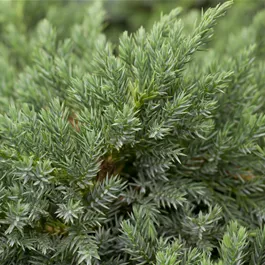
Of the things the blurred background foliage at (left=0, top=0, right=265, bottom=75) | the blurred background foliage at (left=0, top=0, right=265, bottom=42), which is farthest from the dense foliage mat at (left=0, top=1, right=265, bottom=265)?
the blurred background foliage at (left=0, top=0, right=265, bottom=42)

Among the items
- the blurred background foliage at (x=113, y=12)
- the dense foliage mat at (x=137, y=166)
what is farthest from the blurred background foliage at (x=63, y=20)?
the dense foliage mat at (x=137, y=166)

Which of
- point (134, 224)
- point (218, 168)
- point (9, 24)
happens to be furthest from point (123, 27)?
point (134, 224)

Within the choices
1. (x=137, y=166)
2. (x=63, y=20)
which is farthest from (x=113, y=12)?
(x=137, y=166)

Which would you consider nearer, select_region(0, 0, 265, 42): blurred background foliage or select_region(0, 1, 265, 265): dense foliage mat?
select_region(0, 1, 265, 265): dense foliage mat

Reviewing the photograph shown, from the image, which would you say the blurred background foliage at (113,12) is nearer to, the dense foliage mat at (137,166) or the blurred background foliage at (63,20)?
the blurred background foliage at (63,20)

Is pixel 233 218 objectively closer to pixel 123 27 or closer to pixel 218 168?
pixel 218 168

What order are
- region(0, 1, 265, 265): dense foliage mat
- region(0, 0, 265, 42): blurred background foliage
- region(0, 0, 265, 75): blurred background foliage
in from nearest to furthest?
1. region(0, 1, 265, 265): dense foliage mat
2. region(0, 0, 265, 75): blurred background foliage
3. region(0, 0, 265, 42): blurred background foliage

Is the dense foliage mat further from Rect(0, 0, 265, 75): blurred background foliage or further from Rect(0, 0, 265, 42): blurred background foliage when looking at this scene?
Rect(0, 0, 265, 42): blurred background foliage

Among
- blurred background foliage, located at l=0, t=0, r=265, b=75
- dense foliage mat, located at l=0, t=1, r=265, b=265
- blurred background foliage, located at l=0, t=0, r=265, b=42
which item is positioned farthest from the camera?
blurred background foliage, located at l=0, t=0, r=265, b=42

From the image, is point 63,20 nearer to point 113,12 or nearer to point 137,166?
point 113,12
